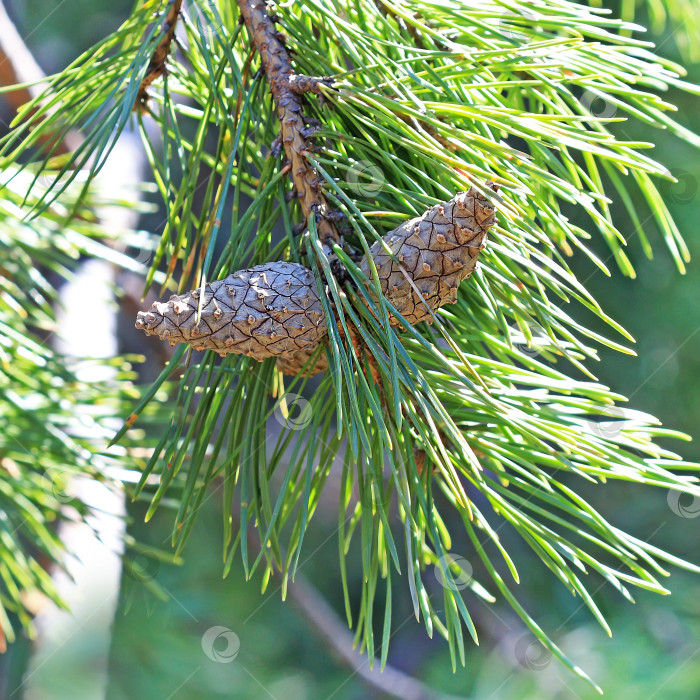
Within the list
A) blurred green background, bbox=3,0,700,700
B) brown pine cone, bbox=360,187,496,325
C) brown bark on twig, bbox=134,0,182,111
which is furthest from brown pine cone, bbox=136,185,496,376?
blurred green background, bbox=3,0,700,700

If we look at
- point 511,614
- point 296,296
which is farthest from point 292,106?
point 511,614

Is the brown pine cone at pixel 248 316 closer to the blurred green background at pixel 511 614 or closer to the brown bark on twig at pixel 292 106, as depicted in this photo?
the brown bark on twig at pixel 292 106

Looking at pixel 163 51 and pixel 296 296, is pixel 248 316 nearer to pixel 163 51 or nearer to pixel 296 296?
pixel 296 296

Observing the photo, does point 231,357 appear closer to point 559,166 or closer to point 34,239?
point 559,166

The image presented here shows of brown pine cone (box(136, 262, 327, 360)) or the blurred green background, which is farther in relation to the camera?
the blurred green background

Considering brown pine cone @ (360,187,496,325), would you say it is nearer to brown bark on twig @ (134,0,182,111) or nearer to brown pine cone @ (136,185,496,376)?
brown pine cone @ (136,185,496,376)

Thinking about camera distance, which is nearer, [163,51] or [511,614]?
[163,51]
